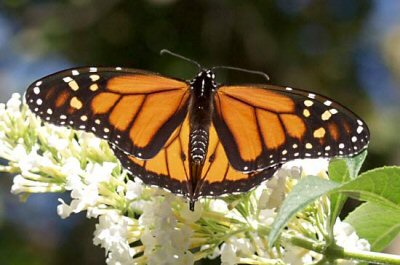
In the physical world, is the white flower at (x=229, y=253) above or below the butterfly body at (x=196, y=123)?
below

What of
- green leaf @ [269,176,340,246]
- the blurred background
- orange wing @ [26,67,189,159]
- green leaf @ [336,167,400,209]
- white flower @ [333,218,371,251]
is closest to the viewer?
green leaf @ [269,176,340,246]

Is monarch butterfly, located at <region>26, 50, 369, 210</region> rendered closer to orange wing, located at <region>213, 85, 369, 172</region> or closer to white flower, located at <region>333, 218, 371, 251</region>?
orange wing, located at <region>213, 85, 369, 172</region>

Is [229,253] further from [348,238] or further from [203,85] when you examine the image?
[203,85]

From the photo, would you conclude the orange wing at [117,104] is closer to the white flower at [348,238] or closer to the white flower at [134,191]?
the white flower at [134,191]

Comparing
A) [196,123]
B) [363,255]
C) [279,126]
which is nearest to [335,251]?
[363,255]

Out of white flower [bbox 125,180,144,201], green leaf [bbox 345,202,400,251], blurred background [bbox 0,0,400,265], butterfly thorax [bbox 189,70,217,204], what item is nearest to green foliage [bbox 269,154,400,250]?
green leaf [bbox 345,202,400,251]

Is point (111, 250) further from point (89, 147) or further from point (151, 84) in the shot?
point (151, 84)

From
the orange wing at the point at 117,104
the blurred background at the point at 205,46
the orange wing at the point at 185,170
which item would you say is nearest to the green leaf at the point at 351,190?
the orange wing at the point at 185,170
